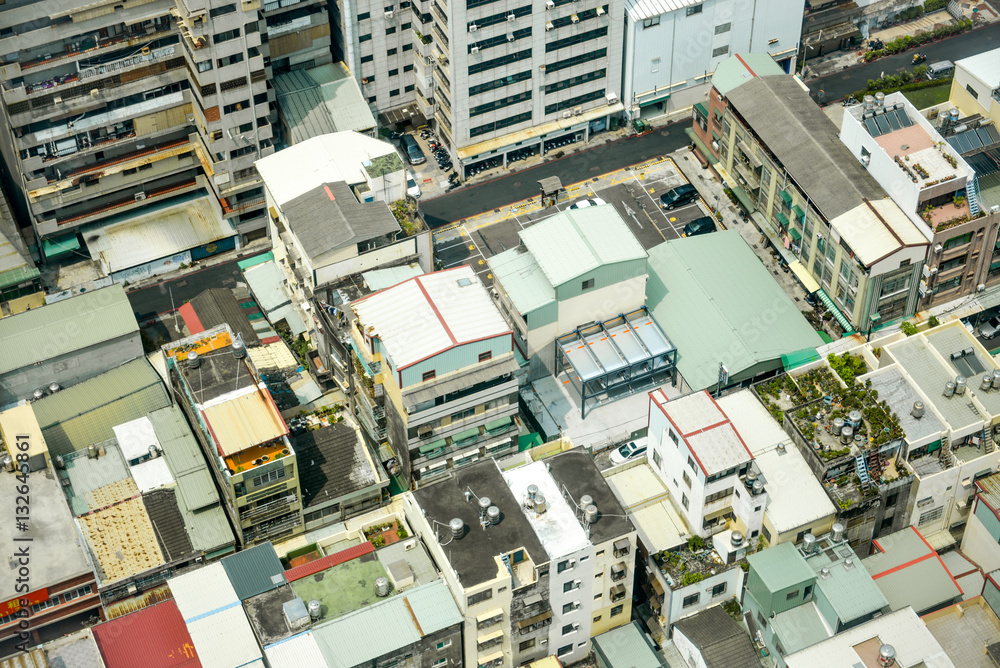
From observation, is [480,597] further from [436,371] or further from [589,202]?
[589,202]

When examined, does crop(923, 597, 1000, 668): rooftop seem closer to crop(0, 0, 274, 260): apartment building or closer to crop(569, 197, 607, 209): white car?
crop(569, 197, 607, 209): white car

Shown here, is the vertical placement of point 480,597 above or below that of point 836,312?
below

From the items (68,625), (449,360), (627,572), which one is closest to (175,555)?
(68,625)

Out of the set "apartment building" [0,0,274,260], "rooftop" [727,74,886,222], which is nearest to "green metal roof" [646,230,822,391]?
"rooftop" [727,74,886,222]

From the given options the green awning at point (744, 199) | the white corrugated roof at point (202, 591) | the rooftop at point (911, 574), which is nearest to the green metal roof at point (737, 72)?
the green awning at point (744, 199)

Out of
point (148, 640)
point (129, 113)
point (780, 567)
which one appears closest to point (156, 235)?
point (129, 113)

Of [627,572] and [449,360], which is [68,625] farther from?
[627,572]
